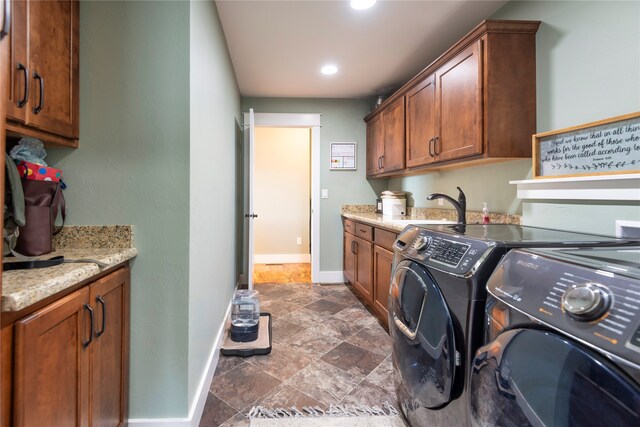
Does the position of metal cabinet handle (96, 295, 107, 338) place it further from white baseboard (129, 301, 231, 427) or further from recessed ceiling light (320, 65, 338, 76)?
recessed ceiling light (320, 65, 338, 76)

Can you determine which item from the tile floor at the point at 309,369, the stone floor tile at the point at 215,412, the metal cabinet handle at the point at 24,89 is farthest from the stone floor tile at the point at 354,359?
the metal cabinet handle at the point at 24,89

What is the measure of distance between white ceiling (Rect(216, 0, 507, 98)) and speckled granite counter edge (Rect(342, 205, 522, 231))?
138 centimetres

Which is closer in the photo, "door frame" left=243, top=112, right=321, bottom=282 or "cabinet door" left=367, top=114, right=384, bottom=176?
"cabinet door" left=367, top=114, right=384, bottom=176

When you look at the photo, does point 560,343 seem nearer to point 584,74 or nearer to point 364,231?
point 584,74

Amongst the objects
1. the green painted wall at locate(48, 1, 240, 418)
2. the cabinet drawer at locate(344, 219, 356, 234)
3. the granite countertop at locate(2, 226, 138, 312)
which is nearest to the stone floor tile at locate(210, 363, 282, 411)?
the green painted wall at locate(48, 1, 240, 418)

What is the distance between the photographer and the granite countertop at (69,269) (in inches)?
27.6

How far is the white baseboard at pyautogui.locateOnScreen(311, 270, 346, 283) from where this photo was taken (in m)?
3.73

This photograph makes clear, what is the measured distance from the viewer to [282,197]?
5051 mm

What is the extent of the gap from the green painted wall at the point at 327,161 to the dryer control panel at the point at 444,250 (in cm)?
235

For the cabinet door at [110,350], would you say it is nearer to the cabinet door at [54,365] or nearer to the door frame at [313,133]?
the cabinet door at [54,365]

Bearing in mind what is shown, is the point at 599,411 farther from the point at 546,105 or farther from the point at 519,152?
the point at 546,105

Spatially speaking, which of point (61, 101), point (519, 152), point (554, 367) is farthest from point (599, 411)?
point (61, 101)

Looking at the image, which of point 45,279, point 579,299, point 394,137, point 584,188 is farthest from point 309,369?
point 394,137

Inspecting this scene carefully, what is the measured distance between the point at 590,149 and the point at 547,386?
4.20 ft
